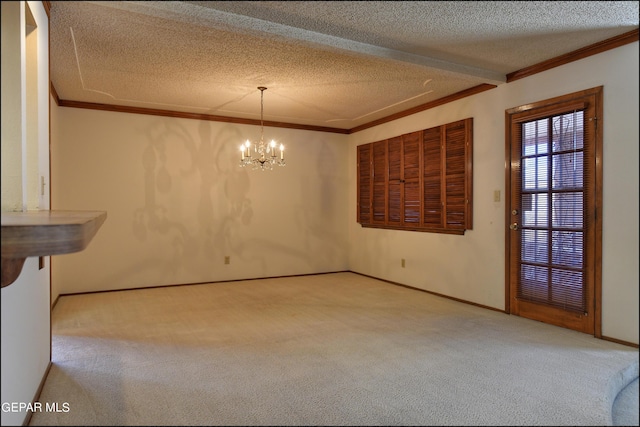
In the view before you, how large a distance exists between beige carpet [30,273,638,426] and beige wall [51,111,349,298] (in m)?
1.13

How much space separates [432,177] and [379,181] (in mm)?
1108

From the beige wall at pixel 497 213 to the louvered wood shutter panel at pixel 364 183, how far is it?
0.17 meters

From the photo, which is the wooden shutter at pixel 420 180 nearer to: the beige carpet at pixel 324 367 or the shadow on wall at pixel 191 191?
the beige carpet at pixel 324 367

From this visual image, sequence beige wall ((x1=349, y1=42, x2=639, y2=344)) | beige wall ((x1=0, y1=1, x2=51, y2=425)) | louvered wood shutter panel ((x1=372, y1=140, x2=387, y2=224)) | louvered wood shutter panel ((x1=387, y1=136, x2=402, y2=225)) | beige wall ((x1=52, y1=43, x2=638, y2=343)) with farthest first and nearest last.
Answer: louvered wood shutter panel ((x1=372, y1=140, x2=387, y2=224)) < louvered wood shutter panel ((x1=387, y1=136, x2=402, y2=225)) < beige wall ((x1=52, y1=43, x2=638, y2=343)) < beige wall ((x1=349, y1=42, x2=639, y2=344)) < beige wall ((x1=0, y1=1, x2=51, y2=425))

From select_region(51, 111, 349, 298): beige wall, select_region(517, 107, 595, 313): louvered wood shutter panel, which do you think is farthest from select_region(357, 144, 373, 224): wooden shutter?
select_region(517, 107, 595, 313): louvered wood shutter panel

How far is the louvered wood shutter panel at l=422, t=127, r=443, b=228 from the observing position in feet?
16.4

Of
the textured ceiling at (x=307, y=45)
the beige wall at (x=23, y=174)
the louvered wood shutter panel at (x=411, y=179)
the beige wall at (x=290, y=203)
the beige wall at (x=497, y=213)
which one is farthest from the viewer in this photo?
the louvered wood shutter panel at (x=411, y=179)

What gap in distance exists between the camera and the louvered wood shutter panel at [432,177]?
4984mm

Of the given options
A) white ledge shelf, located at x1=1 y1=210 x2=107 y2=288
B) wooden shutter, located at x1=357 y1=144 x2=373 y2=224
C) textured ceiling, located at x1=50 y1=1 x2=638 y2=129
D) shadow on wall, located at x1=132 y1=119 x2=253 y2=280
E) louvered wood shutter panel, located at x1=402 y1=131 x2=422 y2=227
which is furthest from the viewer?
wooden shutter, located at x1=357 y1=144 x2=373 y2=224

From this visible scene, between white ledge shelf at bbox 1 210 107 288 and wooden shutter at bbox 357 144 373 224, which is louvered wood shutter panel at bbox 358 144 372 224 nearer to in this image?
wooden shutter at bbox 357 144 373 224

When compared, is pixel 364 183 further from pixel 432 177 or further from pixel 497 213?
pixel 497 213

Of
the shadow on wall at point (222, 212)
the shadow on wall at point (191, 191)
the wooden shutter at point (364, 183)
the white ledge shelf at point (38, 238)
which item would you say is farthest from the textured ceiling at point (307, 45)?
the white ledge shelf at point (38, 238)

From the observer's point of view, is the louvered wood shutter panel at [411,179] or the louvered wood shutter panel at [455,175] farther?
the louvered wood shutter panel at [411,179]

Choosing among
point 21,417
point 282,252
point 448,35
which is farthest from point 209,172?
point 21,417
